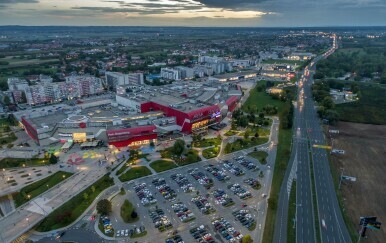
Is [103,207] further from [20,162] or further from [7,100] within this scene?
[7,100]

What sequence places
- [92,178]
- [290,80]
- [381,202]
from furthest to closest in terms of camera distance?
[290,80] → [92,178] → [381,202]

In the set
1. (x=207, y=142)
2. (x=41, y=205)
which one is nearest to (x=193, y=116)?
(x=207, y=142)

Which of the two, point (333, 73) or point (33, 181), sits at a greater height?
point (333, 73)

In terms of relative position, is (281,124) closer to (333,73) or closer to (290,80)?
(290,80)

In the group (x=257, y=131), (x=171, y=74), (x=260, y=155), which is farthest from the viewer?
(x=171, y=74)

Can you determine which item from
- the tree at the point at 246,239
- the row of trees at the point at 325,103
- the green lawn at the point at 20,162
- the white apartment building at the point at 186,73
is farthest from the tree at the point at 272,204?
the white apartment building at the point at 186,73

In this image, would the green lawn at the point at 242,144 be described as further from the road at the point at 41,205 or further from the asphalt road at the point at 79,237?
the asphalt road at the point at 79,237

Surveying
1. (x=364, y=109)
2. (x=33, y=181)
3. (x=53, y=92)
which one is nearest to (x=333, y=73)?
(x=364, y=109)

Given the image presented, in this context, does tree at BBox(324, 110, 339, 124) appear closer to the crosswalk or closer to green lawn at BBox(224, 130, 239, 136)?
green lawn at BBox(224, 130, 239, 136)
